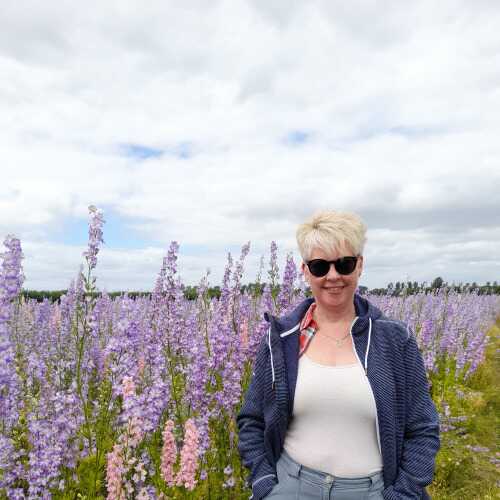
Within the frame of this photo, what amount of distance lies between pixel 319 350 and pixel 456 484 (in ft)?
13.5

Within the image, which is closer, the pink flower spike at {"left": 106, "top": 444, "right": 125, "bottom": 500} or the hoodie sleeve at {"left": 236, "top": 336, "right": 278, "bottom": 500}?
the hoodie sleeve at {"left": 236, "top": 336, "right": 278, "bottom": 500}

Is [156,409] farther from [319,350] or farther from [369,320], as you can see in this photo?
[369,320]

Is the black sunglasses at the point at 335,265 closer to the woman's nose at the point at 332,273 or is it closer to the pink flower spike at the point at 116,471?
the woman's nose at the point at 332,273

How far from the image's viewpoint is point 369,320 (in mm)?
2535

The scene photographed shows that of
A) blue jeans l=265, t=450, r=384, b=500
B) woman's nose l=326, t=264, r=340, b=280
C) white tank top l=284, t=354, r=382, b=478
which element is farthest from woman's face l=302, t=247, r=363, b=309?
blue jeans l=265, t=450, r=384, b=500

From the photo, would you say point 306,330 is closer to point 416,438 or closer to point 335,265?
point 335,265

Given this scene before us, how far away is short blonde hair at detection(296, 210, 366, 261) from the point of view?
8.11 ft

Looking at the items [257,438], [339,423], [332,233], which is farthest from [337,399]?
[332,233]

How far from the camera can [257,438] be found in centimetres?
260

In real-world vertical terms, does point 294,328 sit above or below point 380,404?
above

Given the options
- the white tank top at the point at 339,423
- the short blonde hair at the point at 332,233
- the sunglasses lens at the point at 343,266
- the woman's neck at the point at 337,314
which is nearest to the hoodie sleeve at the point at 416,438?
the white tank top at the point at 339,423

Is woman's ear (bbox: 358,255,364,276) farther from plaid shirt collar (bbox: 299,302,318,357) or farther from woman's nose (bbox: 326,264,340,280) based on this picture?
plaid shirt collar (bbox: 299,302,318,357)

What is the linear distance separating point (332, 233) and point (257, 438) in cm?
112

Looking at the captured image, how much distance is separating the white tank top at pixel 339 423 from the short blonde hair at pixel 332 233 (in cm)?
58
